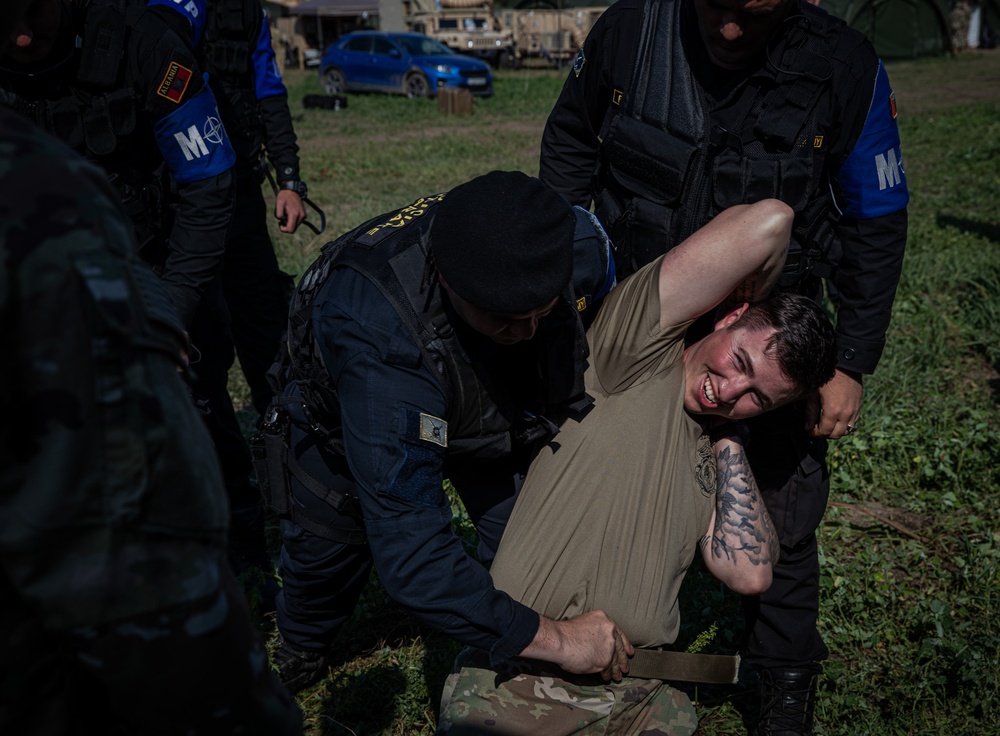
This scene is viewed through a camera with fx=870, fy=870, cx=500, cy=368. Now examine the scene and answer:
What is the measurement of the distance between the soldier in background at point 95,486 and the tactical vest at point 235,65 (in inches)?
117

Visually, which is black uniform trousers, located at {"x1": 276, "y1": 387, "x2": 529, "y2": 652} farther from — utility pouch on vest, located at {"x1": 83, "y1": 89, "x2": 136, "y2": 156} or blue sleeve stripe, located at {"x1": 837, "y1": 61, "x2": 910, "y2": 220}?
blue sleeve stripe, located at {"x1": 837, "y1": 61, "x2": 910, "y2": 220}

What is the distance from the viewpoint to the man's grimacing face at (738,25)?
7.08 feet

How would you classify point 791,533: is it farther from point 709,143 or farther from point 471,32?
point 471,32

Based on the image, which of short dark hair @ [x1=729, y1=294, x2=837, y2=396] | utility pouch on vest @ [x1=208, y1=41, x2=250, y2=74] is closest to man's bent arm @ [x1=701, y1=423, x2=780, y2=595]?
short dark hair @ [x1=729, y1=294, x2=837, y2=396]

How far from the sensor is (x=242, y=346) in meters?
3.72

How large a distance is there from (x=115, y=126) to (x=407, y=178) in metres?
7.51

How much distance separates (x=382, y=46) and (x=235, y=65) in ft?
52.2

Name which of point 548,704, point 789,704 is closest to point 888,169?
point 789,704

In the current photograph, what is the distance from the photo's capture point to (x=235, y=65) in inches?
148

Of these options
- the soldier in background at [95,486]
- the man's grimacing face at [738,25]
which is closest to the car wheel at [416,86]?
the man's grimacing face at [738,25]

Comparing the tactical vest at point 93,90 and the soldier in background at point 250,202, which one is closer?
the tactical vest at point 93,90

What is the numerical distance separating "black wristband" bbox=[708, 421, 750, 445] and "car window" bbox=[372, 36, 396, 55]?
58.1ft

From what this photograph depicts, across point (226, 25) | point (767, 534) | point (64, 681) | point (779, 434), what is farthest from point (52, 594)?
point (226, 25)

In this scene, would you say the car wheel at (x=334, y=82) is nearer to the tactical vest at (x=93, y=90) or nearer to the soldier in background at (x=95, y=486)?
the tactical vest at (x=93, y=90)
